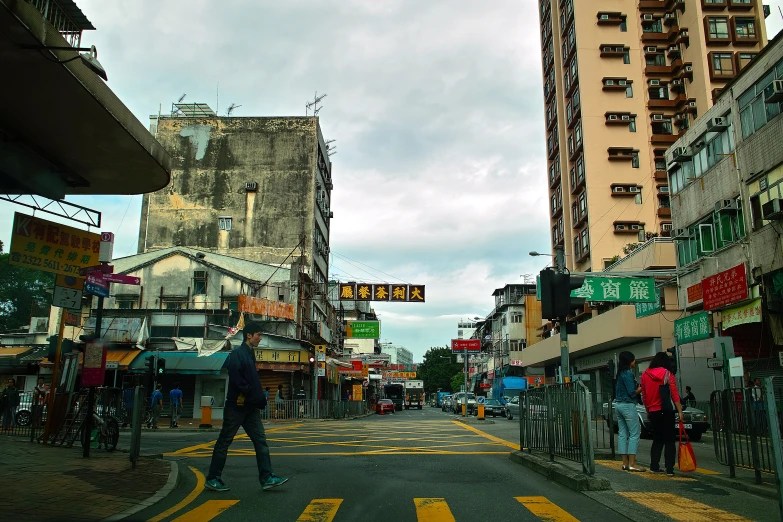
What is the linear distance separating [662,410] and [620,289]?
1501 centimetres

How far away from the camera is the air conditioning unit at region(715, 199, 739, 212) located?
2198cm

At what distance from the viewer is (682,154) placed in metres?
26.2

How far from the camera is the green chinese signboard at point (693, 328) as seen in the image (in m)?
22.6

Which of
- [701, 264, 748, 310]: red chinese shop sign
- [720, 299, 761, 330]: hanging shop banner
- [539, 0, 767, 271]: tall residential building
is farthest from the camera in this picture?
[539, 0, 767, 271]: tall residential building

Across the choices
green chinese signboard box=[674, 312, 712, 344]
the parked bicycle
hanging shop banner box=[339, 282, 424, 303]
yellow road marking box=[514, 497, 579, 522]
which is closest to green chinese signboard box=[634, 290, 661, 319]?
green chinese signboard box=[674, 312, 712, 344]

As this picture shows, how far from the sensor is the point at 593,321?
38688 millimetres

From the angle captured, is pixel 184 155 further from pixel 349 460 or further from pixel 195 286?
pixel 349 460

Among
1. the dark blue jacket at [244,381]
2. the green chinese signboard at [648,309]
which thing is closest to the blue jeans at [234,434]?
the dark blue jacket at [244,381]

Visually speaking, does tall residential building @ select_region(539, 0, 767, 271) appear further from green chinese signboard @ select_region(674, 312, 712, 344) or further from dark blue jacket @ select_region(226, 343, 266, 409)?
dark blue jacket @ select_region(226, 343, 266, 409)

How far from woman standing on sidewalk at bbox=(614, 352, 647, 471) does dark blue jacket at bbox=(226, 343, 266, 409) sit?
511 centimetres

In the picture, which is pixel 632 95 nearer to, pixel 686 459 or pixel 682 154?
pixel 682 154

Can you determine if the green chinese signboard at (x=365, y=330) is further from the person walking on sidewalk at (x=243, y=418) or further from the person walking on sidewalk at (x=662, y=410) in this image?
the person walking on sidewalk at (x=243, y=418)

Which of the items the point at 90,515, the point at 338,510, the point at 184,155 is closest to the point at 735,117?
the point at 338,510

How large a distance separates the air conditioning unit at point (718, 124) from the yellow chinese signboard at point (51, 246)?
21.1 metres
